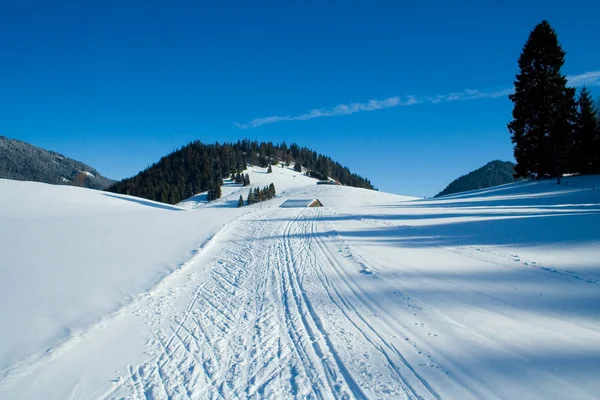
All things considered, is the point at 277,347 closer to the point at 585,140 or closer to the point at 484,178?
the point at 585,140

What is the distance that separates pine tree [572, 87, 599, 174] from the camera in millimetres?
28234

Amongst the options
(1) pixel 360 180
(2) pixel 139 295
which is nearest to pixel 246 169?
(1) pixel 360 180

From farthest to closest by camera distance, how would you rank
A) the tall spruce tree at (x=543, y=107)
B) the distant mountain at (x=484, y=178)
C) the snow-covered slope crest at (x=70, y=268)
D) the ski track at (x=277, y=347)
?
1. the distant mountain at (x=484, y=178)
2. the tall spruce tree at (x=543, y=107)
3. the snow-covered slope crest at (x=70, y=268)
4. the ski track at (x=277, y=347)

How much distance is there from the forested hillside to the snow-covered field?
308 ft

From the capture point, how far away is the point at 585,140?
2856 centimetres

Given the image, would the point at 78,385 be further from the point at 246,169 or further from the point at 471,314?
the point at 246,169

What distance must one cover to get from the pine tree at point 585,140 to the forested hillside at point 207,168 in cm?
8713

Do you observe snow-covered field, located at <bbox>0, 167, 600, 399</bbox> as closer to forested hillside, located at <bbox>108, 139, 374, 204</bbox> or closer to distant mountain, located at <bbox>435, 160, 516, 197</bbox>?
forested hillside, located at <bbox>108, 139, 374, 204</bbox>

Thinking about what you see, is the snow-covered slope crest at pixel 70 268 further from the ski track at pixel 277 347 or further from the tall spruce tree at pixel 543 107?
the tall spruce tree at pixel 543 107

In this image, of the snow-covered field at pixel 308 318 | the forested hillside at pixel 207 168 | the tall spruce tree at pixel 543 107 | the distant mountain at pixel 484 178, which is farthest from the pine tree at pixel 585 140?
the distant mountain at pixel 484 178

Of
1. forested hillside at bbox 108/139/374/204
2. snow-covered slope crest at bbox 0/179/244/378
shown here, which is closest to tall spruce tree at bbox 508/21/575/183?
snow-covered slope crest at bbox 0/179/244/378

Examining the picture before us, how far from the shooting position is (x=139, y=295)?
6.62 metres

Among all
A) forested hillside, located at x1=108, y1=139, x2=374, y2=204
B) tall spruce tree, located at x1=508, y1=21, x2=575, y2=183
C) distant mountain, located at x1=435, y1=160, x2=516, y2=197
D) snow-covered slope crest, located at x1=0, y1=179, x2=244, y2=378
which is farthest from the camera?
distant mountain, located at x1=435, y1=160, x2=516, y2=197

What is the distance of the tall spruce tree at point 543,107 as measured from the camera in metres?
27.9
